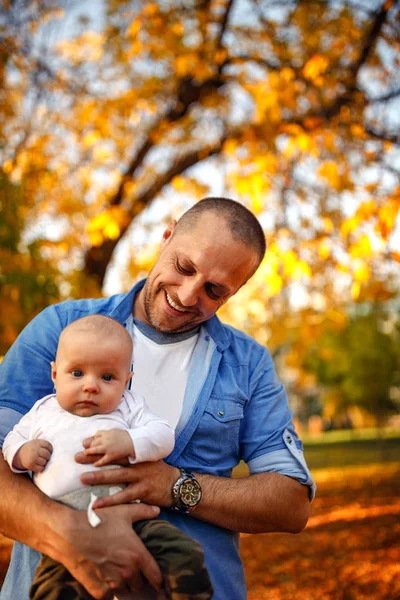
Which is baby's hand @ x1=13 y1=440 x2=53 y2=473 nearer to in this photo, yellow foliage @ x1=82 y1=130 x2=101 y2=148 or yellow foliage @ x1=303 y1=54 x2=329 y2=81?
yellow foliage @ x1=303 y1=54 x2=329 y2=81

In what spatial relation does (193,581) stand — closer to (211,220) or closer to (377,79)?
(211,220)

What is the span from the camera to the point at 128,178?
25.0ft

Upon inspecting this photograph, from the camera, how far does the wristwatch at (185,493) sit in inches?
80.3

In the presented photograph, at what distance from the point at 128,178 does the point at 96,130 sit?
3.04 ft

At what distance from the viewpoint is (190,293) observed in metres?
2.33

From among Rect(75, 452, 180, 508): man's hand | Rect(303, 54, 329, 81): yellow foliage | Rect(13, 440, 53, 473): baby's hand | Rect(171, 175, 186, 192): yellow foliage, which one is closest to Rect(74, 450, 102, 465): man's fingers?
Rect(75, 452, 180, 508): man's hand

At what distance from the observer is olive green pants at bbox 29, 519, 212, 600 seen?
1.71 metres

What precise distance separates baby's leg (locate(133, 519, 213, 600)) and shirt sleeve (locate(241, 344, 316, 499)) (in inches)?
23.6

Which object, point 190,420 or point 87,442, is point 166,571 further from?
point 190,420

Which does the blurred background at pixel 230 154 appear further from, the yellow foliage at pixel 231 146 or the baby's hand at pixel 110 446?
the baby's hand at pixel 110 446

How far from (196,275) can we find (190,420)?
584mm

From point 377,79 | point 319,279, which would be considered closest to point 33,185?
point 319,279

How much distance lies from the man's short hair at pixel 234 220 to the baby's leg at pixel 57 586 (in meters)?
1.39

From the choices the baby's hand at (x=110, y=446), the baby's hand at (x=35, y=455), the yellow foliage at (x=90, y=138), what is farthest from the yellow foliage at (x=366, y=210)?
the yellow foliage at (x=90, y=138)
